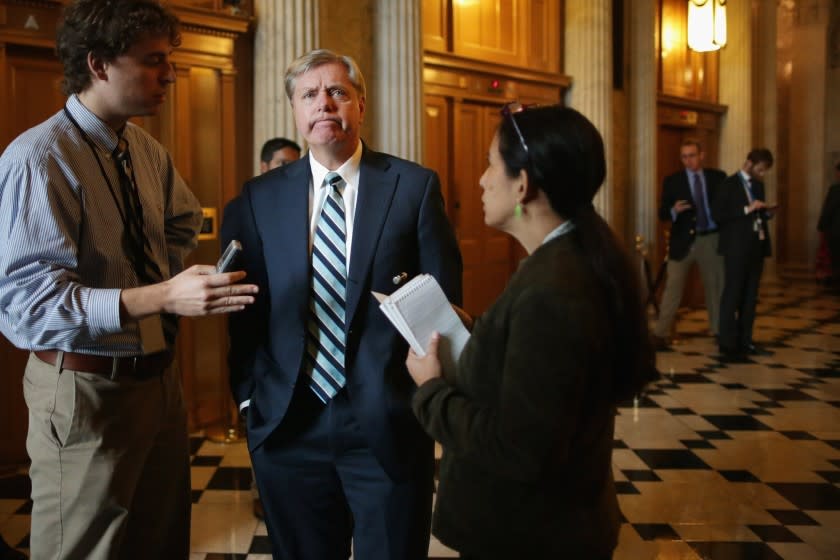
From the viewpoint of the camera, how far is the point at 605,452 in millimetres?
1550

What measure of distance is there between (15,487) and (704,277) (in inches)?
254

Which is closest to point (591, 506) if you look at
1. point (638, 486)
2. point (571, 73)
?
point (638, 486)

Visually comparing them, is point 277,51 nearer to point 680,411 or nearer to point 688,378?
point 680,411

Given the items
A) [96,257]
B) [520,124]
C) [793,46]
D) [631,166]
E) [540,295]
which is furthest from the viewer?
[793,46]

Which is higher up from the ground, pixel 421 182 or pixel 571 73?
pixel 571 73

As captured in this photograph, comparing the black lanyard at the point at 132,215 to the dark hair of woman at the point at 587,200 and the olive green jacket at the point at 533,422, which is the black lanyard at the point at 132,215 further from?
the dark hair of woman at the point at 587,200

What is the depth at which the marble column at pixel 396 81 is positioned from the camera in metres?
6.04

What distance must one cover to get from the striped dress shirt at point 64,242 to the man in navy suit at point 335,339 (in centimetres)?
34

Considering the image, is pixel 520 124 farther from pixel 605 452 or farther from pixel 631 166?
pixel 631 166

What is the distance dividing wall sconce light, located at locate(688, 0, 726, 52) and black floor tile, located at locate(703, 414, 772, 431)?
4.08 m

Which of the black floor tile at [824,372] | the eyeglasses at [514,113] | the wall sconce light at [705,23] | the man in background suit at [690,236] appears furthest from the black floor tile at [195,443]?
the wall sconce light at [705,23]

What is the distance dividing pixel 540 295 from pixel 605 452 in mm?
378

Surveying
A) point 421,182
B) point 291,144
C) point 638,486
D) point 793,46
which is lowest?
point 638,486

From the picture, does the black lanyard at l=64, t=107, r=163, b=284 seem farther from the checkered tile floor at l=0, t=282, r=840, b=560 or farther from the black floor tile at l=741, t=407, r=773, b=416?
the black floor tile at l=741, t=407, r=773, b=416
